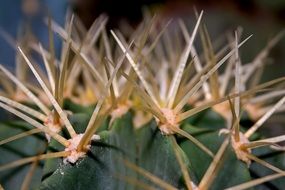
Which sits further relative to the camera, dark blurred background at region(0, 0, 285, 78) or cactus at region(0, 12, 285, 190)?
dark blurred background at region(0, 0, 285, 78)

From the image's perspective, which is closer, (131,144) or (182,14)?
(131,144)

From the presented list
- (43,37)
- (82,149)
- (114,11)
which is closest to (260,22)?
(114,11)

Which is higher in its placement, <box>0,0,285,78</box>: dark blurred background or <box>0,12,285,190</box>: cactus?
<box>0,0,285,78</box>: dark blurred background

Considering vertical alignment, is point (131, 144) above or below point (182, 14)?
below

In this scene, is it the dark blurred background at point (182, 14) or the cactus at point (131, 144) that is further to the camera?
the dark blurred background at point (182, 14)

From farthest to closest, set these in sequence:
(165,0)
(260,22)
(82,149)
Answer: (165,0), (260,22), (82,149)

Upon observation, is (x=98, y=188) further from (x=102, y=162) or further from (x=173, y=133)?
(x=173, y=133)

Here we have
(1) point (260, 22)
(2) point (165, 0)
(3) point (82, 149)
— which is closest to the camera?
(3) point (82, 149)

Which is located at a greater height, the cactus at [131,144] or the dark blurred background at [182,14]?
the dark blurred background at [182,14]
